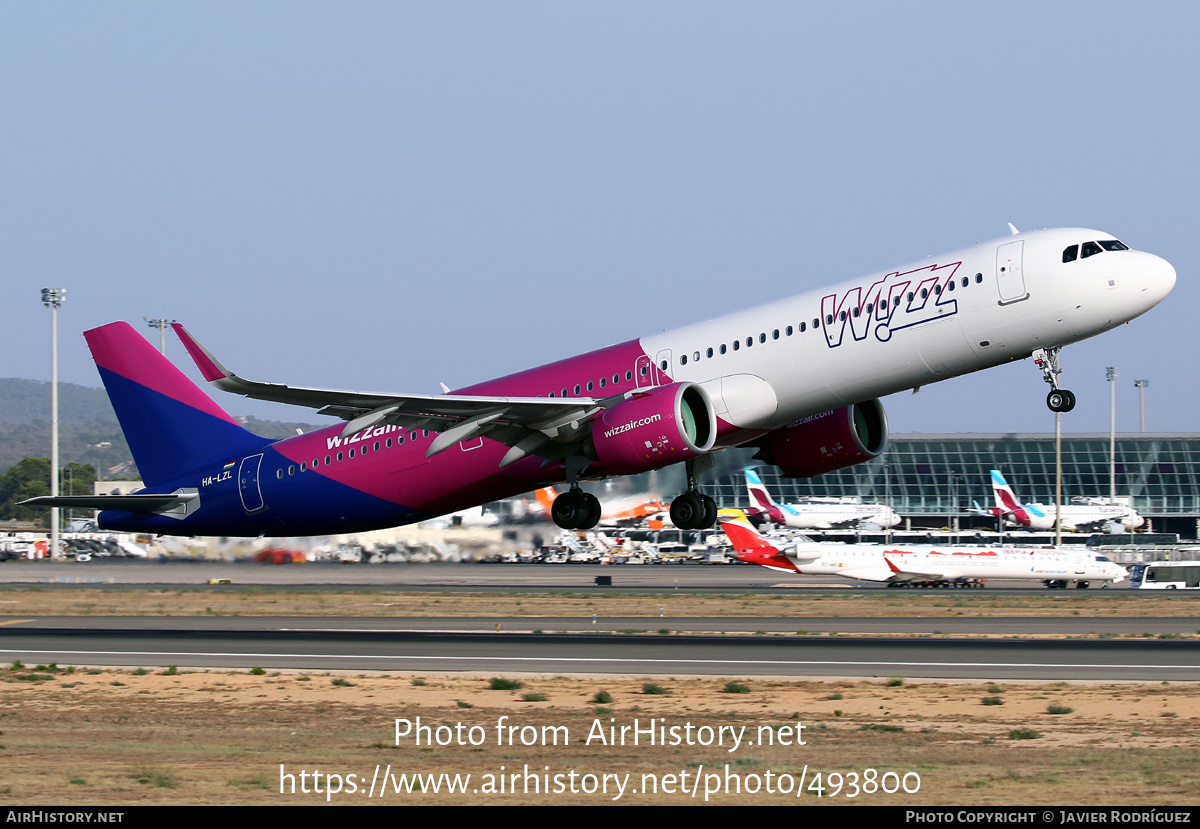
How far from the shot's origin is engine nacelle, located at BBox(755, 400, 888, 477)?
32594 millimetres

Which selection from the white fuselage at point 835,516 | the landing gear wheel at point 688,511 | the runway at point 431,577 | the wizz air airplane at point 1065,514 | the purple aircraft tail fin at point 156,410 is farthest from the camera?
the wizz air airplane at point 1065,514

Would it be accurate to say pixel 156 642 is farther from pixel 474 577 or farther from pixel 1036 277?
pixel 474 577

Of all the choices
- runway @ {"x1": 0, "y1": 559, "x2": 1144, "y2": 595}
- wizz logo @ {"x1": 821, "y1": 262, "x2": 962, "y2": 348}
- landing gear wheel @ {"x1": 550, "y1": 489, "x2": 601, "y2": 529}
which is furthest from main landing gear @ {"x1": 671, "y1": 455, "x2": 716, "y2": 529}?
runway @ {"x1": 0, "y1": 559, "x2": 1144, "y2": 595}

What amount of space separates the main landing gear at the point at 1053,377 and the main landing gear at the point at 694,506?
27.9 ft

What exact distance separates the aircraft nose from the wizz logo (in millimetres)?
3564

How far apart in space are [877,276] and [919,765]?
13.3 m

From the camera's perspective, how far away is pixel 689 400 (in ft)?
95.6

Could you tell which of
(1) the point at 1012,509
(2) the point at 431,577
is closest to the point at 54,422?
(2) the point at 431,577

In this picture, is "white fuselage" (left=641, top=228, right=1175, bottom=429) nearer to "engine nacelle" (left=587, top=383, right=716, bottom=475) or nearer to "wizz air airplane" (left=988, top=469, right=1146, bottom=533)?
"engine nacelle" (left=587, top=383, right=716, bottom=475)

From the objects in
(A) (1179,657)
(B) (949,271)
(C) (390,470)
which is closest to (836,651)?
(A) (1179,657)

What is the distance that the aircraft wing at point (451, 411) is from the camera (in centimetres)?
2784

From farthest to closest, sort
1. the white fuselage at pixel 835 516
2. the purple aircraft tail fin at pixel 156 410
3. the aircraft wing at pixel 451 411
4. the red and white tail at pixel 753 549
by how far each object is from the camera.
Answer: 1. the white fuselage at pixel 835 516
2. the red and white tail at pixel 753 549
3. the purple aircraft tail fin at pixel 156 410
4. the aircraft wing at pixel 451 411

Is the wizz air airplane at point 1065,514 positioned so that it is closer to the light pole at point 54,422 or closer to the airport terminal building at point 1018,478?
the airport terminal building at point 1018,478

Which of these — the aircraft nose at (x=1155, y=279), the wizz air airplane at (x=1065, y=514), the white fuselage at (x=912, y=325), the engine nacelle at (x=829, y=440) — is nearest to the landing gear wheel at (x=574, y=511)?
the white fuselage at (x=912, y=325)
